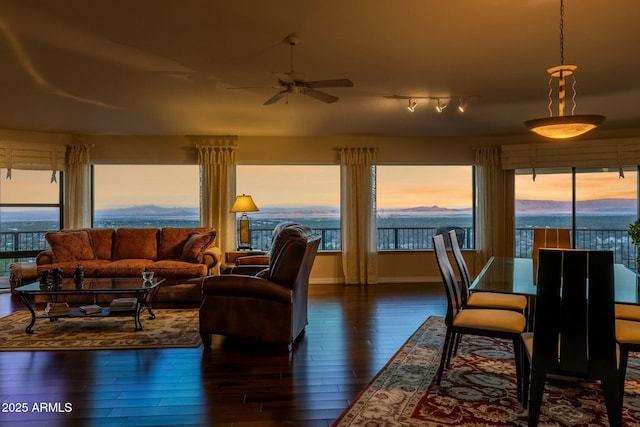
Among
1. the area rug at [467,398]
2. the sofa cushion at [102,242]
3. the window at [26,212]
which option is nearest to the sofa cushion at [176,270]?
the sofa cushion at [102,242]

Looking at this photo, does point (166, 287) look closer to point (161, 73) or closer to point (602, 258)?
point (161, 73)

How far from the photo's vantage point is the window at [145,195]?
7.31 m

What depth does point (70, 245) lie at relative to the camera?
594cm

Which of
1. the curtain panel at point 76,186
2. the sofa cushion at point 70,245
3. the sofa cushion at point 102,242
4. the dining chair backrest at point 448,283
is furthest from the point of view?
the curtain panel at point 76,186

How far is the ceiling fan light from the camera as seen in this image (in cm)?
258

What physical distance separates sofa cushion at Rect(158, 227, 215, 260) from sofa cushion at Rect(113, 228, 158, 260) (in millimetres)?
104

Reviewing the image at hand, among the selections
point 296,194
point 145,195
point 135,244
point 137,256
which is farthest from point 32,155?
point 296,194

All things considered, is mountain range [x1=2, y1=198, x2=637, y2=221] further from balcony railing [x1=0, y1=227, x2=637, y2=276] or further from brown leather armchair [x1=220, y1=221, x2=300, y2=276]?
brown leather armchair [x1=220, y1=221, x2=300, y2=276]

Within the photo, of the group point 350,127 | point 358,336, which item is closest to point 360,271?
point 350,127

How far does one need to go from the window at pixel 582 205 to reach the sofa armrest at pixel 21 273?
7.28 m

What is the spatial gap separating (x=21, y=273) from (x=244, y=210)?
3066 millimetres

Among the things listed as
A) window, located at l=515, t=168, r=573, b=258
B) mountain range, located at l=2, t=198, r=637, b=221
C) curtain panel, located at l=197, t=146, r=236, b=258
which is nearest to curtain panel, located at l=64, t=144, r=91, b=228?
mountain range, located at l=2, t=198, r=637, b=221

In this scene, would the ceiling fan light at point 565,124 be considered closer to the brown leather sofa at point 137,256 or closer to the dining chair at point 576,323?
the dining chair at point 576,323

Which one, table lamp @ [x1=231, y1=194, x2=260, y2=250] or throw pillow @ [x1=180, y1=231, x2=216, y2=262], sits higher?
table lamp @ [x1=231, y1=194, x2=260, y2=250]
